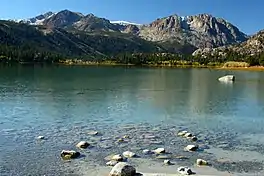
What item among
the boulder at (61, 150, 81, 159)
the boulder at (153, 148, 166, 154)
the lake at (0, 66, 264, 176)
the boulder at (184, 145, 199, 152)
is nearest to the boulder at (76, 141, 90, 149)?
the lake at (0, 66, 264, 176)

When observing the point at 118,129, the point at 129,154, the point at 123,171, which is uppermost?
the point at 123,171

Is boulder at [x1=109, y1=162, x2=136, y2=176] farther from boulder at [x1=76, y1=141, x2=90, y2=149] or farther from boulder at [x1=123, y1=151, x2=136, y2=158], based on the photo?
boulder at [x1=76, y1=141, x2=90, y2=149]

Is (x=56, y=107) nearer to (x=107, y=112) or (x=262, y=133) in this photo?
(x=107, y=112)

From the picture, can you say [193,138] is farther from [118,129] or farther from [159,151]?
[118,129]

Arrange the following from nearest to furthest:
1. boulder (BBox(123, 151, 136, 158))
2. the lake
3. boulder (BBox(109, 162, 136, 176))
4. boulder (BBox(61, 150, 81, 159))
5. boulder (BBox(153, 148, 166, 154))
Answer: boulder (BBox(109, 162, 136, 176)) < the lake < boulder (BBox(61, 150, 81, 159)) < boulder (BBox(123, 151, 136, 158)) < boulder (BBox(153, 148, 166, 154))

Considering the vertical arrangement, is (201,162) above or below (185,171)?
below

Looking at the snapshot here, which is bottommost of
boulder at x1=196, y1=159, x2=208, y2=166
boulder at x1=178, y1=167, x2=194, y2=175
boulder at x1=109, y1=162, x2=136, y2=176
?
boulder at x1=196, y1=159, x2=208, y2=166

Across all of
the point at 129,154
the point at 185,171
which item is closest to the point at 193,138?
the point at 129,154

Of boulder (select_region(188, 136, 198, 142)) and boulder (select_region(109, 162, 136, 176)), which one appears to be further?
boulder (select_region(188, 136, 198, 142))

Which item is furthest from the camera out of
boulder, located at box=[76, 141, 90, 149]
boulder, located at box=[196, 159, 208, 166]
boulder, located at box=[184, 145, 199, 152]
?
boulder, located at box=[76, 141, 90, 149]

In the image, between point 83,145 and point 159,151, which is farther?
point 83,145

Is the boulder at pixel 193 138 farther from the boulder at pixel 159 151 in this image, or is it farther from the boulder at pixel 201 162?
the boulder at pixel 201 162

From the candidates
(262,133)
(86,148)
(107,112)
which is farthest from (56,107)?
(262,133)

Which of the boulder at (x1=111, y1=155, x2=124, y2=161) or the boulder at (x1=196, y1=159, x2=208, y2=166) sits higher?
the boulder at (x1=111, y1=155, x2=124, y2=161)
